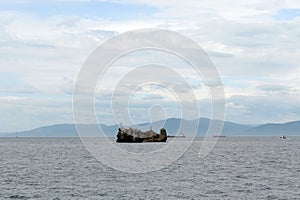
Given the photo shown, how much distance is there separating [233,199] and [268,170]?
37.6m

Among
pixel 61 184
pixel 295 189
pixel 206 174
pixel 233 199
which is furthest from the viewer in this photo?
pixel 206 174

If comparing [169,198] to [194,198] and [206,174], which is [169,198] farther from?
[206,174]

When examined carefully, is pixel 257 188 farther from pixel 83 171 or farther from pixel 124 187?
pixel 83 171

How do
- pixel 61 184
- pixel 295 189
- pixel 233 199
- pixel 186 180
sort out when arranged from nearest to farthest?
pixel 233 199 → pixel 295 189 → pixel 61 184 → pixel 186 180

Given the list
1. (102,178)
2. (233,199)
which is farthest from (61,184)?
(233,199)

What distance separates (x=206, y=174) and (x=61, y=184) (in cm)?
2505

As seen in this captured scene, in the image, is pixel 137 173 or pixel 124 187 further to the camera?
pixel 137 173

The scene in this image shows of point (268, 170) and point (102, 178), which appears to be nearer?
point (102, 178)

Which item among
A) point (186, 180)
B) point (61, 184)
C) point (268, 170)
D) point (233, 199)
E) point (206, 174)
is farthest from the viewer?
point (268, 170)

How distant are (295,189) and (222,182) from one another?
10901mm

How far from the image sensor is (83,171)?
90000mm

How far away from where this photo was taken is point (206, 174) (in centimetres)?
8494

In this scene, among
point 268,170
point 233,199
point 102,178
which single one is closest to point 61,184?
point 102,178

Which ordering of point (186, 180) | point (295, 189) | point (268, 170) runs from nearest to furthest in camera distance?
point (295, 189), point (186, 180), point (268, 170)
